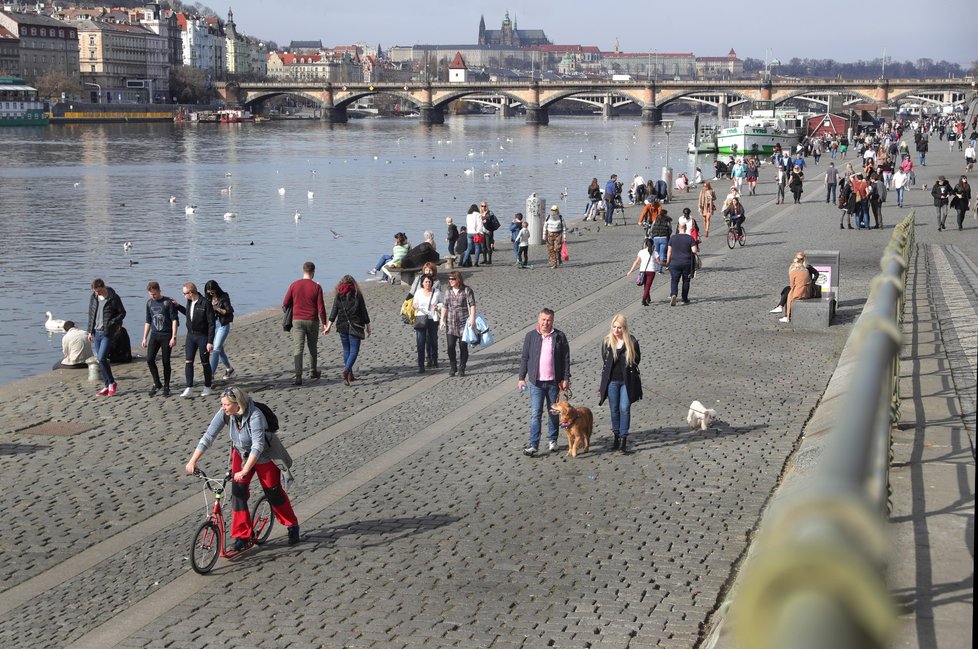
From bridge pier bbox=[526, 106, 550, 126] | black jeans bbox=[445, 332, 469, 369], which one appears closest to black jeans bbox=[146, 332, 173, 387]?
black jeans bbox=[445, 332, 469, 369]

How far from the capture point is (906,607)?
16.1ft

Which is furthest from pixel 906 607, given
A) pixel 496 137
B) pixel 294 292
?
pixel 496 137

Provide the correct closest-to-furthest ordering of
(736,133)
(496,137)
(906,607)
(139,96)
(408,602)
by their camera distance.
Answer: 1. (906,607)
2. (408,602)
3. (736,133)
4. (496,137)
5. (139,96)

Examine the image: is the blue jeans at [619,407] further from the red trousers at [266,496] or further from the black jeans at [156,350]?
the black jeans at [156,350]

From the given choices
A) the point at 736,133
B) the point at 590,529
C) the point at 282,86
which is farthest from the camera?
the point at 282,86

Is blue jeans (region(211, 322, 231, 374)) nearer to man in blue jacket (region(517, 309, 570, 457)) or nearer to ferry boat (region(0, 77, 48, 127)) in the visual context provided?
man in blue jacket (region(517, 309, 570, 457))

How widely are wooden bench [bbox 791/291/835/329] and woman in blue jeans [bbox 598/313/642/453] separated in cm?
622

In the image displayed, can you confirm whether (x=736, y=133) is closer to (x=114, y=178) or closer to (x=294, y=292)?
(x=114, y=178)

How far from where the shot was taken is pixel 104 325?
14.0 metres

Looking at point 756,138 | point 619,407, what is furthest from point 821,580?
point 756,138

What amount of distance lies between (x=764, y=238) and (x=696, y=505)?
20.1m

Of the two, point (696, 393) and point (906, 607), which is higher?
point (906, 607)

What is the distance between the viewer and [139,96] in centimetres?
16450

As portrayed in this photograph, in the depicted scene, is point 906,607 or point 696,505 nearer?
point 906,607
